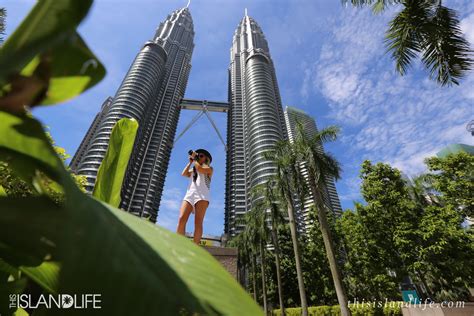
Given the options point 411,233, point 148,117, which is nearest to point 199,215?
point 411,233

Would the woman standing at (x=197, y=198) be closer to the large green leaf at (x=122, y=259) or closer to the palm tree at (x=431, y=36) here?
the large green leaf at (x=122, y=259)

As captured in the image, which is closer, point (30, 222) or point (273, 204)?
point (30, 222)

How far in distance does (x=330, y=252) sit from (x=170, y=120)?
72.5 metres

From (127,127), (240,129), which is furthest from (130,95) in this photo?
(127,127)

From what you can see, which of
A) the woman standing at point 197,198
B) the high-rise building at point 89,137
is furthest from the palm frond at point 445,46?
the high-rise building at point 89,137

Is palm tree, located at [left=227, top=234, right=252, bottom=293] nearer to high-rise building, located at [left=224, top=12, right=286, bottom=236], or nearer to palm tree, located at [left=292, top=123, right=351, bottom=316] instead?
palm tree, located at [left=292, top=123, right=351, bottom=316]

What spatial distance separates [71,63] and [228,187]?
3155 inches

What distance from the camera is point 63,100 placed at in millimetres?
389

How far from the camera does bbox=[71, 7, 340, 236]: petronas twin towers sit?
220 feet

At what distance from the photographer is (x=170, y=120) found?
258ft

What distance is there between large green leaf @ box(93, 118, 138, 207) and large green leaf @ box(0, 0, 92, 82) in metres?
0.42

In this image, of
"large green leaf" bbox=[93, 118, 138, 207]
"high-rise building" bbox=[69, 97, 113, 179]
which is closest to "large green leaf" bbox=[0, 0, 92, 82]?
"large green leaf" bbox=[93, 118, 138, 207]

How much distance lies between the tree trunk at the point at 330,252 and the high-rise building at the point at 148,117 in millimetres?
55799

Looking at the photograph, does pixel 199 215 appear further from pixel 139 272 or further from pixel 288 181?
pixel 288 181
